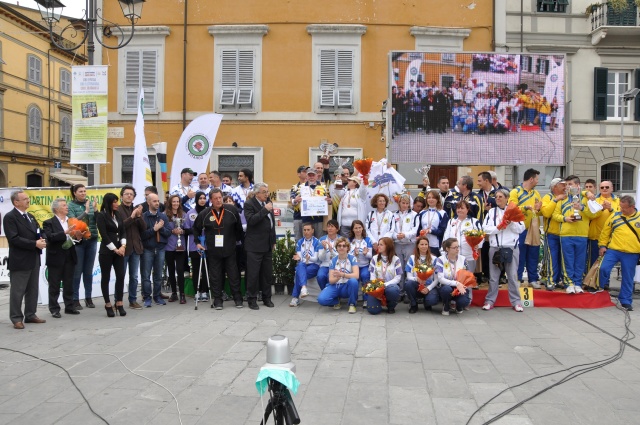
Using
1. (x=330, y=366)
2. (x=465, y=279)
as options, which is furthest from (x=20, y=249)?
(x=465, y=279)

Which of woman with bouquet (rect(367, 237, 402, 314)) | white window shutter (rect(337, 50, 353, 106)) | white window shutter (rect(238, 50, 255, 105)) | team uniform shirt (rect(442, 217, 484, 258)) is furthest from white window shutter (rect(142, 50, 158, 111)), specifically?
team uniform shirt (rect(442, 217, 484, 258))

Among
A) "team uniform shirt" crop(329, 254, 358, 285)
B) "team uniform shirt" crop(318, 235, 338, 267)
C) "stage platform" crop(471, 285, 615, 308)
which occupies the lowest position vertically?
"stage platform" crop(471, 285, 615, 308)

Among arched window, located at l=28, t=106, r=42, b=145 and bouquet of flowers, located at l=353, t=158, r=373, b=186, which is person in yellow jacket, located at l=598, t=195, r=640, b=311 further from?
arched window, located at l=28, t=106, r=42, b=145

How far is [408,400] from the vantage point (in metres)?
5.19

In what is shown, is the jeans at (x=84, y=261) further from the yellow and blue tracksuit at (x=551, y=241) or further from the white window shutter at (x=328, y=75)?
the white window shutter at (x=328, y=75)

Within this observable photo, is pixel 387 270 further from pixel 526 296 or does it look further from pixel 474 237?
pixel 526 296

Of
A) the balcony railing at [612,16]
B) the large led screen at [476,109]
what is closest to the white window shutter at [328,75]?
the large led screen at [476,109]

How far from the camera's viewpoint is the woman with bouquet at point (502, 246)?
9.34 meters

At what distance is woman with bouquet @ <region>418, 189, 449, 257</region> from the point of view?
994 cm

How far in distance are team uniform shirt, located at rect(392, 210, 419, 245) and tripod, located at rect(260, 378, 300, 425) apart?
22.0ft

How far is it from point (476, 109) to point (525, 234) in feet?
10.8

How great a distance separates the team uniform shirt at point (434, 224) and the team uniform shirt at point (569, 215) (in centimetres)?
196

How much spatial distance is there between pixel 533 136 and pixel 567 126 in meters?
0.81

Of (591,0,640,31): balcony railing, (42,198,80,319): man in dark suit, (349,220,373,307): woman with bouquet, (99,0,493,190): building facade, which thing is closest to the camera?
(42,198,80,319): man in dark suit
